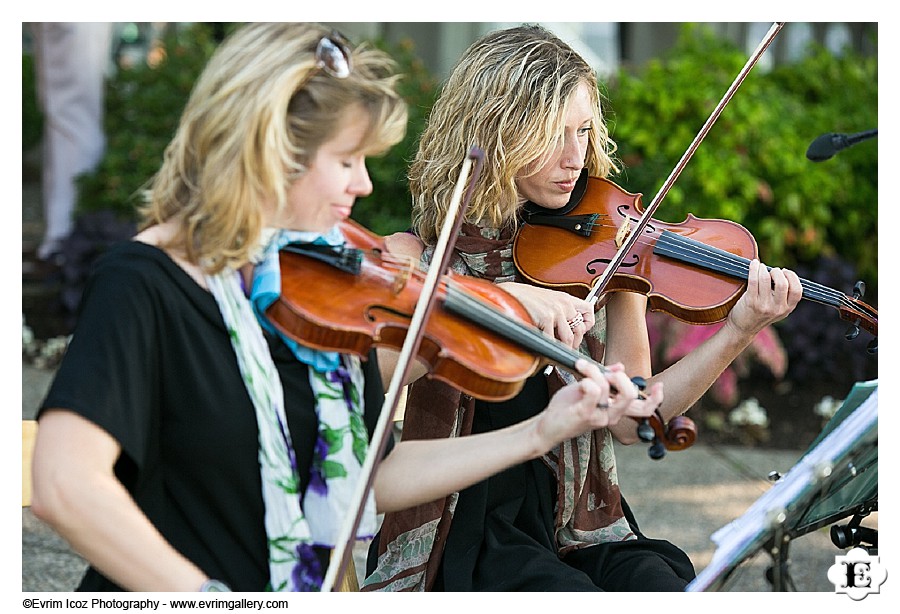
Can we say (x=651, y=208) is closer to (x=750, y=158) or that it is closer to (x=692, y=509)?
(x=692, y=509)

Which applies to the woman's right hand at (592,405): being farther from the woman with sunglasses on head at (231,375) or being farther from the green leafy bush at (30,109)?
the green leafy bush at (30,109)

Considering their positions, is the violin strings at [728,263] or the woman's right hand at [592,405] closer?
the woman's right hand at [592,405]

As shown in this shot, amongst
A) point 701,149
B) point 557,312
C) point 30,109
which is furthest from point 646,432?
point 30,109

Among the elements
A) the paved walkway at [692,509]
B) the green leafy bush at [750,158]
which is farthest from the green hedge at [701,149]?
the paved walkway at [692,509]

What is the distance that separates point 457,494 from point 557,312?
411 mm

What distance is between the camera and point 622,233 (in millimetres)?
2121

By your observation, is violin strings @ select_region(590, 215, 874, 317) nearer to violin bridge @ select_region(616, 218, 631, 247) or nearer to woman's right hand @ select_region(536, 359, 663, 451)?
violin bridge @ select_region(616, 218, 631, 247)

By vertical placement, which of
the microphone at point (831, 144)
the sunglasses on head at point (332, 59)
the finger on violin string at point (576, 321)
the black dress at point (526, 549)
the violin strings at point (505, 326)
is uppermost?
the sunglasses on head at point (332, 59)

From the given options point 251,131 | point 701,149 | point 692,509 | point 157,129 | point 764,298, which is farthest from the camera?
point 157,129

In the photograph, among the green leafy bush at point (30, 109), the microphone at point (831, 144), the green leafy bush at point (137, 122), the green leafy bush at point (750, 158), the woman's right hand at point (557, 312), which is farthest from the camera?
the green leafy bush at point (30, 109)

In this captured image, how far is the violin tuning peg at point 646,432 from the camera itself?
1.53 m

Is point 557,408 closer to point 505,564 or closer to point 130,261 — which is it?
point 505,564

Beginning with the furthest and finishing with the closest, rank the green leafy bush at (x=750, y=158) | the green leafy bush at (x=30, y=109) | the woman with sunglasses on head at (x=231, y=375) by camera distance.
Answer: the green leafy bush at (x=30, y=109), the green leafy bush at (x=750, y=158), the woman with sunglasses on head at (x=231, y=375)

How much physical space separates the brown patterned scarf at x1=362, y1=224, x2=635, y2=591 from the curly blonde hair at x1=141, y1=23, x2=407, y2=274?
1.92ft
